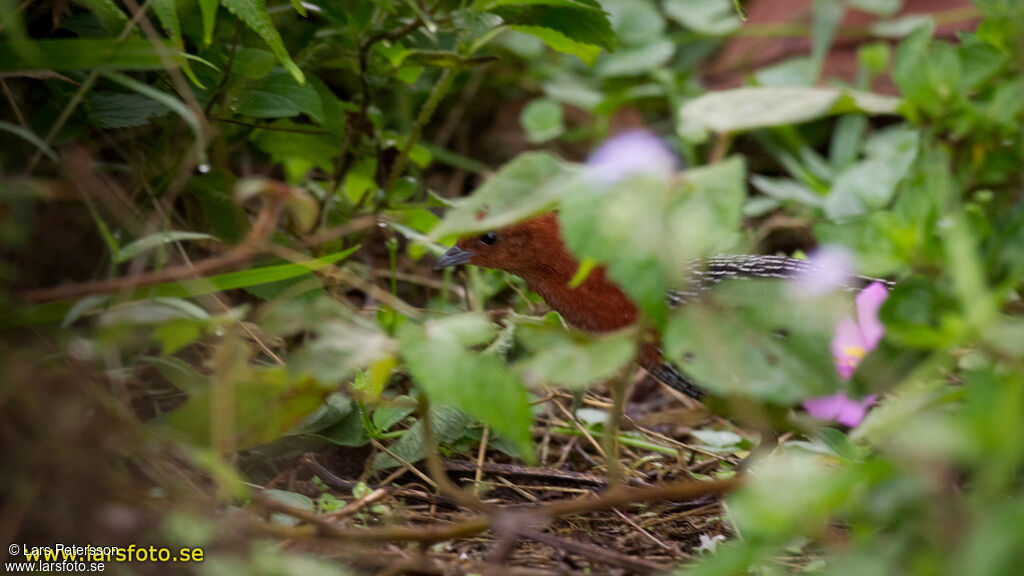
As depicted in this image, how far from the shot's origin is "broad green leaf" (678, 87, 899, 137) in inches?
124

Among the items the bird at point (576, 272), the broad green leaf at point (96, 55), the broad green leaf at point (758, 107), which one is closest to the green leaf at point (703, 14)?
the broad green leaf at point (758, 107)

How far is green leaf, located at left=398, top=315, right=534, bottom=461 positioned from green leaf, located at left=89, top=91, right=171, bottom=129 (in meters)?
1.13

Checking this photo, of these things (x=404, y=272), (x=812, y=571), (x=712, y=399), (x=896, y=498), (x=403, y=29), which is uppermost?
(x=403, y=29)

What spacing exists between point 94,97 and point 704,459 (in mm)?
2052

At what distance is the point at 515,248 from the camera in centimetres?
318

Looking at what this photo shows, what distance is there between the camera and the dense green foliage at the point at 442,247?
4.76 feet

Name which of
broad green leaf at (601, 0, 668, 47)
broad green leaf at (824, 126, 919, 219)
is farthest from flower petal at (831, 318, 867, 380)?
broad green leaf at (601, 0, 668, 47)

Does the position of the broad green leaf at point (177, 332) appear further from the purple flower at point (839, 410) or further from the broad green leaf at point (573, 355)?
the purple flower at point (839, 410)

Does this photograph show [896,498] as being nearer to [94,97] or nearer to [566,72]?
[94,97]

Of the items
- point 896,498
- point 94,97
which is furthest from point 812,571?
point 94,97

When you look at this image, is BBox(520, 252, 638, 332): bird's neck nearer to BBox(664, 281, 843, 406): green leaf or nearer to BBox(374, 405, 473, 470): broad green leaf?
BBox(374, 405, 473, 470): broad green leaf

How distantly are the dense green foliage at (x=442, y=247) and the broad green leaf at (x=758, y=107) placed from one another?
0.02 meters

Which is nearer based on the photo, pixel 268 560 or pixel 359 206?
pixel 268 560

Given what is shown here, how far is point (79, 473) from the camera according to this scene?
4.78ft
